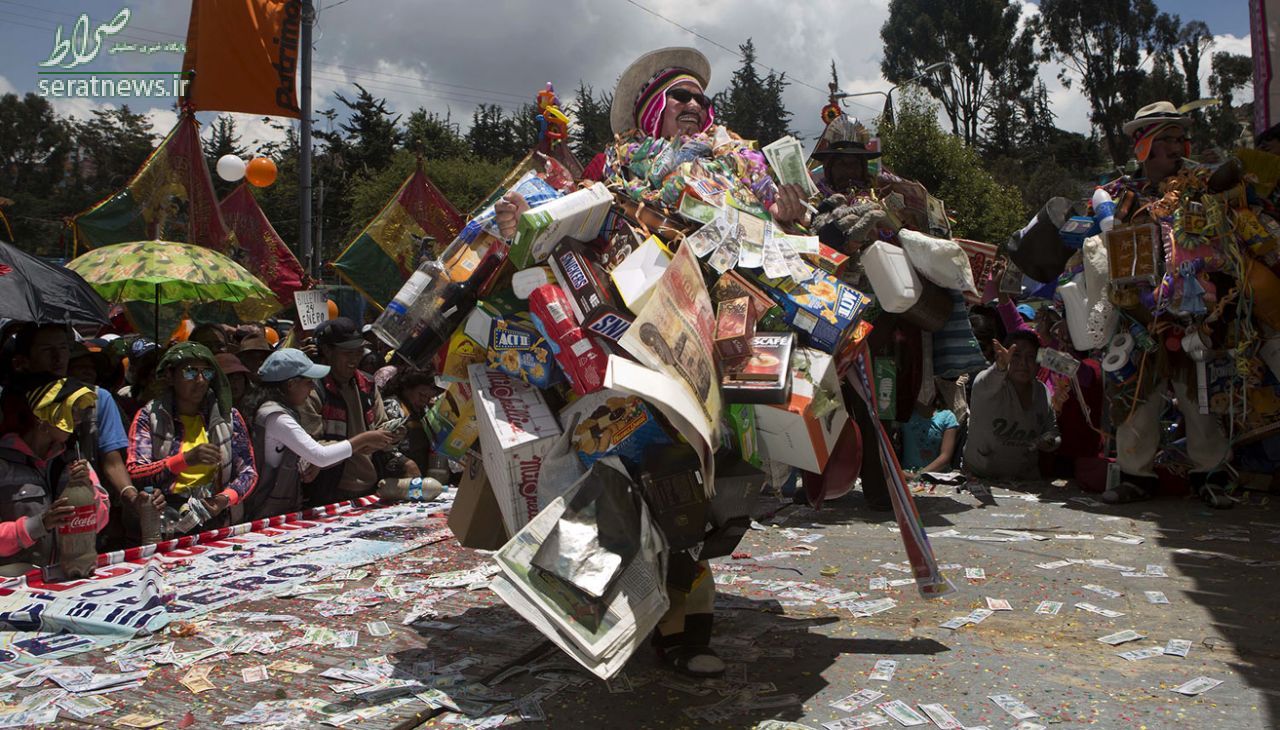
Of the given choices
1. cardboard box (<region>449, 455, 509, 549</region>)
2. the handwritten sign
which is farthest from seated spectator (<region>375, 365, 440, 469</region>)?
cardboard box (<region>449, 455, 509, 549</region>)

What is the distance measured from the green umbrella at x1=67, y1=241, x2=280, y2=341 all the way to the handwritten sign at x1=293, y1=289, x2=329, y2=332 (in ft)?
5.78

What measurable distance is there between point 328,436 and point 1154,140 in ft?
17.5

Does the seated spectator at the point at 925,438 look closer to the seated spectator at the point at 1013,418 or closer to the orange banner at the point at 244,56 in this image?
the seated spectator at the point at 1013,418

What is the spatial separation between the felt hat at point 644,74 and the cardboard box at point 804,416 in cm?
157

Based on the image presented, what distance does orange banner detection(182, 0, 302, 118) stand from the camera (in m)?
10.7

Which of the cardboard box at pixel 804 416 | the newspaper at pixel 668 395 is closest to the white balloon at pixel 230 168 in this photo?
the cardboard box at pixel 804 416

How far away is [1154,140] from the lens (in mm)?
5473

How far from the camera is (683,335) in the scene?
8.07 ft

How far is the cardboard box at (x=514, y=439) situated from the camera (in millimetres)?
2752

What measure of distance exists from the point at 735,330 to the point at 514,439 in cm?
71

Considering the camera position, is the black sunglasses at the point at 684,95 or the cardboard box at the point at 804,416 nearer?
the cardboard box at the point at 804,416

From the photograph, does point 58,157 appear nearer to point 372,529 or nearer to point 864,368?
point 372,529

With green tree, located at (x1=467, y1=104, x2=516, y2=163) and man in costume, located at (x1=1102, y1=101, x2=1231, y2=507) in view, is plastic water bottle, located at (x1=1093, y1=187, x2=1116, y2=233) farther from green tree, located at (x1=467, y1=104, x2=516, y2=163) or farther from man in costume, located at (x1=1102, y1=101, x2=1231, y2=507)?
green tree, located at (x1=467, y1=104, x2=516, y2=163)

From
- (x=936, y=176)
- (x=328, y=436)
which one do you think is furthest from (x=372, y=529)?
(x=936, y=176)
